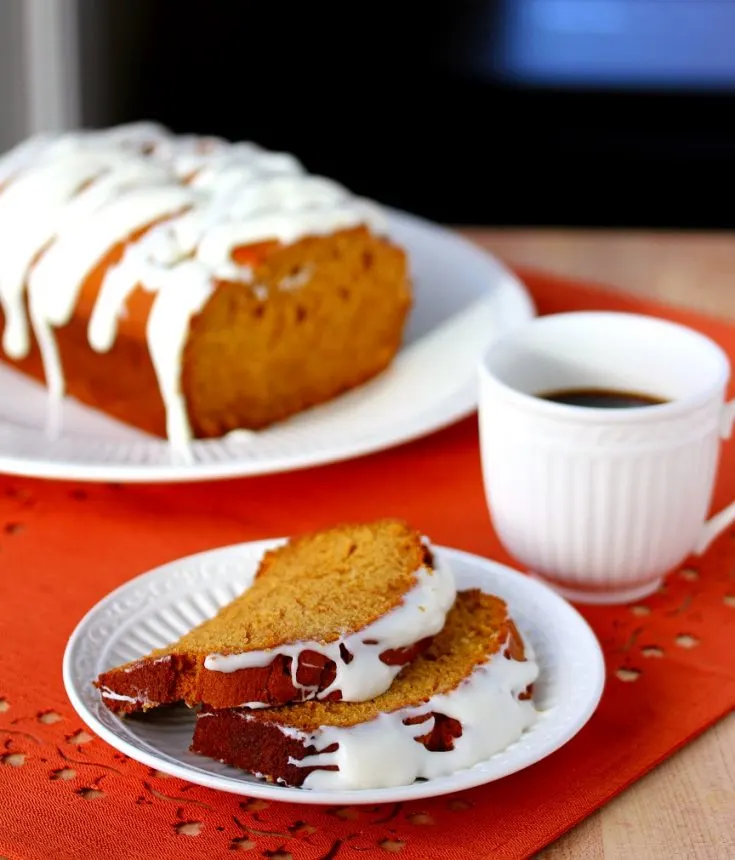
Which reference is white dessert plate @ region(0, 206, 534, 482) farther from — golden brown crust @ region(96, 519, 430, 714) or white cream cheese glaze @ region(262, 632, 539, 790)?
white cream cheese glaze @ region(262, 632, 539, 790)

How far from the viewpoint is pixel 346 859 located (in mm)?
926

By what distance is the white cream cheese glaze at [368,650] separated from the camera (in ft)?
3.11

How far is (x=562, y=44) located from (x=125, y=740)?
2648 millimetres

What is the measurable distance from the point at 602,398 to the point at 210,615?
1.48ft

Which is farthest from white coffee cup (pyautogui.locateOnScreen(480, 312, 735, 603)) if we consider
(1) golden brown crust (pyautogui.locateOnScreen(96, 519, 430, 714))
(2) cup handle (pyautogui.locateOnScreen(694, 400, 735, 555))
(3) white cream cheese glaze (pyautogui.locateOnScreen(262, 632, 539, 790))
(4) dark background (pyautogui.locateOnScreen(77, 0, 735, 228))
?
(4) dark background (pyautogui.locateOnScreen(77, 0, 735, 228))

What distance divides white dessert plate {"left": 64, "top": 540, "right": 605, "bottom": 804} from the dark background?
2281mm

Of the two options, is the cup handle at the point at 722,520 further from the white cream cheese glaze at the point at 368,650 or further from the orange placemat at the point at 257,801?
the white cream cheese glaze at the point at 368,650

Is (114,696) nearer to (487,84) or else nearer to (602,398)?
(602,398)

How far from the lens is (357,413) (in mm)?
1718

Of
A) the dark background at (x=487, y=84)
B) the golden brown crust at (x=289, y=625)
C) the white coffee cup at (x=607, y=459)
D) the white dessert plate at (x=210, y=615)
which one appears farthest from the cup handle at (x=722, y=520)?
the dark background at (x=487, y=84)

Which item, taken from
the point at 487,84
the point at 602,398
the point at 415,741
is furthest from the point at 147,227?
the point at 487,84

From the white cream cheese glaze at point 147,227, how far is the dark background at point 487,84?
147 cm

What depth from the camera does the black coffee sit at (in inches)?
51.6

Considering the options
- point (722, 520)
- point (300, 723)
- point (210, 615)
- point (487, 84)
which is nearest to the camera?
point (300, 723)
